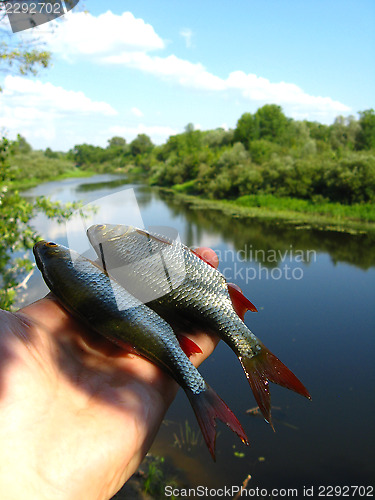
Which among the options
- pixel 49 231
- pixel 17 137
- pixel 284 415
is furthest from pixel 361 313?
pixel 49 231

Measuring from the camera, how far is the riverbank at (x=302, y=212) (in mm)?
22844

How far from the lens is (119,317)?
8.00 ft

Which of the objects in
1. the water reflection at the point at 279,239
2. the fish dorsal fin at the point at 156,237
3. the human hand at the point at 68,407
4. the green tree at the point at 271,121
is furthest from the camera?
the green tree at the point at 271,121

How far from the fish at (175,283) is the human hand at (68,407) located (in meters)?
0.47

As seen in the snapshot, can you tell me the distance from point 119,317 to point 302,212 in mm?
25988

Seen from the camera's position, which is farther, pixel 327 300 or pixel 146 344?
pixel 327 300

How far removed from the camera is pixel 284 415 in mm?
8070

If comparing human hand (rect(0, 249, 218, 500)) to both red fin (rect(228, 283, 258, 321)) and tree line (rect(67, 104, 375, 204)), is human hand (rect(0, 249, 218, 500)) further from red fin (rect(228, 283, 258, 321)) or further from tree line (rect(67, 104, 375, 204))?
tree line (rect(67, 104, 375, 204))

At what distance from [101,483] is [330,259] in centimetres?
1682

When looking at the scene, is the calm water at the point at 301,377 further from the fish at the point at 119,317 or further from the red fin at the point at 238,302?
the red fin at the point at 238,302

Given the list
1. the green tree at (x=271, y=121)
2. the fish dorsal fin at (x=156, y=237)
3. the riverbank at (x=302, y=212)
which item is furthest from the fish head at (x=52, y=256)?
the green tree at (x=271, y=121)

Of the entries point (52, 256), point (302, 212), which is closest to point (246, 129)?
point (302, 212)

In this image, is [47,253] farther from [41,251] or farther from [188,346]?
[188,346]

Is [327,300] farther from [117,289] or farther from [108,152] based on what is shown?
[108,152]
